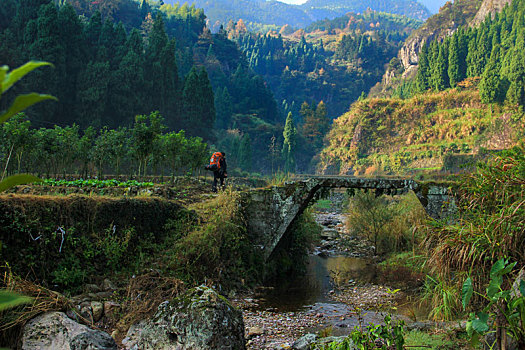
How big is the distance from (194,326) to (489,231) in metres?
5.20

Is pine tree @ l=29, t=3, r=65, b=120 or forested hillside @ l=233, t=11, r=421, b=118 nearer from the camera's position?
pine tree @ l=29, t=3, r=65, b=120

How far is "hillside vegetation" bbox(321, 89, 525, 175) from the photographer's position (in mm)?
39122

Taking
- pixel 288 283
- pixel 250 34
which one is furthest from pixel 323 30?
pixel 288 283

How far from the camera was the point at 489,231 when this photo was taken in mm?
7223

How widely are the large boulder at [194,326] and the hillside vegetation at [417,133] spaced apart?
3332 cm

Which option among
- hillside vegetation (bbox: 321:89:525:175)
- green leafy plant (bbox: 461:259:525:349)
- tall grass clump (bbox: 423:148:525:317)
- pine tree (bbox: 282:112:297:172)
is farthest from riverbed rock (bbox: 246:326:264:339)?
pine tree (bbox: 282:112:297:172)

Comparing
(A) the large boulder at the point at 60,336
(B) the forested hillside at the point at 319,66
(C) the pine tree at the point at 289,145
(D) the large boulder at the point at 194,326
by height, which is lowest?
(A) the large boulder at the point at 60,336

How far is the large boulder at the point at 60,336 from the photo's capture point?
5664 millimetres

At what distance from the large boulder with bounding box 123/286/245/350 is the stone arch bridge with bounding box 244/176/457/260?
6.62m

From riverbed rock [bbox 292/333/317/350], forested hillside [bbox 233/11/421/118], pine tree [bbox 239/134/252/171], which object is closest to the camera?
riverbed rock [bbox 292/333/317/350]

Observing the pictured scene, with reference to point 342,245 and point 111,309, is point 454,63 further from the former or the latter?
point 111,309

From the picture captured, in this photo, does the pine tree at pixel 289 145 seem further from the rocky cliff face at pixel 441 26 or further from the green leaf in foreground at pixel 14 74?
the green leaf in foreground at pixel 14 74

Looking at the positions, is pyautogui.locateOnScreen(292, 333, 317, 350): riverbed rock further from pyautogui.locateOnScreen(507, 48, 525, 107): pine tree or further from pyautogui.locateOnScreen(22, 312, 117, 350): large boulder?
pyautogui.locateOnScreen(507, 48, 525, 107): pine tree

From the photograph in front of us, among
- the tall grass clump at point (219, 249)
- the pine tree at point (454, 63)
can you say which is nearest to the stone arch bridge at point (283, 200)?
the tall grass clump at point (219, 249)
